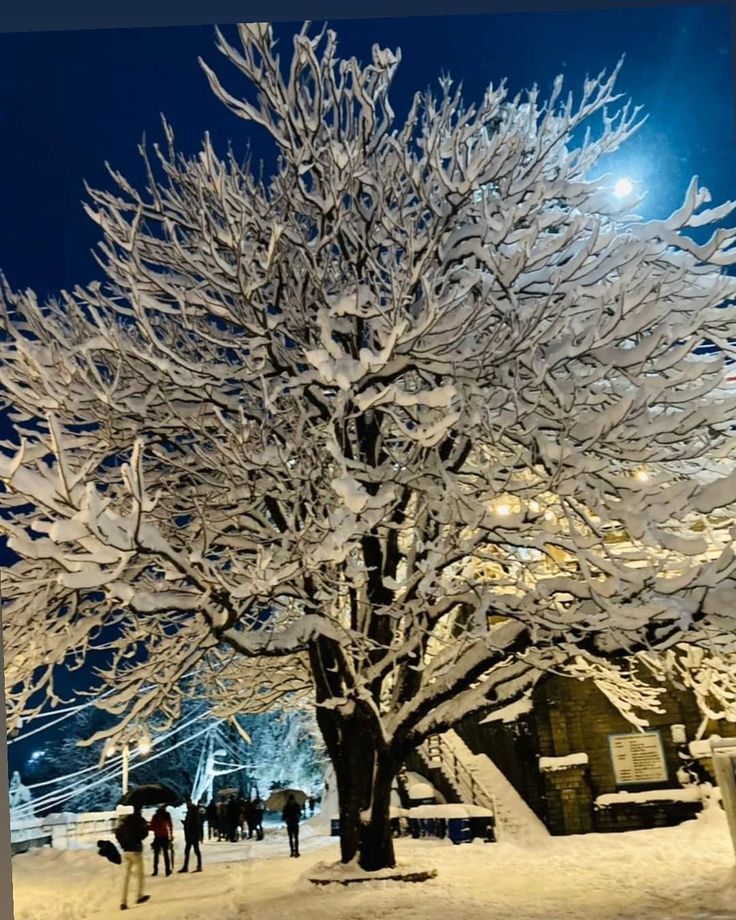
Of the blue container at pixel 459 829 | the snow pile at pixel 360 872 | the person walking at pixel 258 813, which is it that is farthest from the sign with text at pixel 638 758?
the person walking at pixel 258 813

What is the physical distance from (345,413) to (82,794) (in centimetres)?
200

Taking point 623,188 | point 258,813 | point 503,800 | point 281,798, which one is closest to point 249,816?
point 258,813

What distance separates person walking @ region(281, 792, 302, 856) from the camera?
3.64m

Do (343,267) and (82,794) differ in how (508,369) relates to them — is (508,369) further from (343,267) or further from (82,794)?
(82,794)

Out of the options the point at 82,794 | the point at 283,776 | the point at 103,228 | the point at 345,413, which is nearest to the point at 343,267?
the point at 345,413

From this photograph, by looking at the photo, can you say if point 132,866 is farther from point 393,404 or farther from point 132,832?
point 393,404

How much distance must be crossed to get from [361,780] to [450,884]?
0.58 metres

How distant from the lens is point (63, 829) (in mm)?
3506

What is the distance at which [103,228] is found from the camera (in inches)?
153

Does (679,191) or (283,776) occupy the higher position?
(679,191)

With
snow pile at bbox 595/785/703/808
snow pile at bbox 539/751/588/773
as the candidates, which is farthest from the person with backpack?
snow pile at bbox 595/785/703/808

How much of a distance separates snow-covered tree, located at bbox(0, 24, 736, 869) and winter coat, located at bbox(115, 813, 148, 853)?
46 centimetres

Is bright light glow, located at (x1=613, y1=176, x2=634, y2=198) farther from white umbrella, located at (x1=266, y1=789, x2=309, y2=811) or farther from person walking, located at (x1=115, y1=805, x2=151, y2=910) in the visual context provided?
person walking, located at (x1=115, y1=805, x2=151, y2=910)

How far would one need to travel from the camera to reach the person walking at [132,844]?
138 inches
